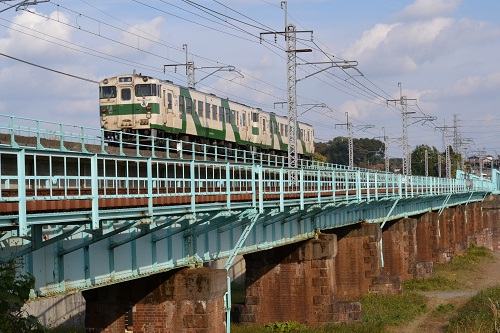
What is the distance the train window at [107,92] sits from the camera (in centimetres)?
4110

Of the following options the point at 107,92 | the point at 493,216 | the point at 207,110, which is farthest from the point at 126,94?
the point at 493,216

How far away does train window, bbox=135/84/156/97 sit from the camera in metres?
40.0

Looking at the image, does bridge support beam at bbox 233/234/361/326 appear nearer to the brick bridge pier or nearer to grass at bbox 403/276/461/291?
the brick bridge pier

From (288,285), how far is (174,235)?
14.4m

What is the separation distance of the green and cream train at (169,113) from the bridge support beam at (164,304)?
15703 mm

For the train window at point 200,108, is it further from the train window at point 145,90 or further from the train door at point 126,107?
the train door at point 126,107

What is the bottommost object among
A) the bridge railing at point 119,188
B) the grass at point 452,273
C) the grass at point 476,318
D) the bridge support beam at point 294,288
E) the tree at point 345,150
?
the grass at point 452,273

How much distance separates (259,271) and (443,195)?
3853 centimetres

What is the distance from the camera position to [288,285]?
3691cm

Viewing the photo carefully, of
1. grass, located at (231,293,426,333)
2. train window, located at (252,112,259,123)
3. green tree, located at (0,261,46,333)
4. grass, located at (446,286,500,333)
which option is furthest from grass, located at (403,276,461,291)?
green tree, located at (0,261,46,333)

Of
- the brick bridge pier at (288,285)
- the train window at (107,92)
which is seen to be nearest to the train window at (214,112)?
the train window at (107,92)

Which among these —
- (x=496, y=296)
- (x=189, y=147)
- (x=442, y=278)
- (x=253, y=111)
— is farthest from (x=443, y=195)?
(x=189, y=147)

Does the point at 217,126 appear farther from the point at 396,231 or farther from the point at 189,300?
the point at 189,300

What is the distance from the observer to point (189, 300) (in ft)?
79.0
